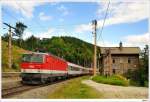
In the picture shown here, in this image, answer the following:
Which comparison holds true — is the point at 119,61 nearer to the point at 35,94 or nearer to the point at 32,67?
the point at 32,67

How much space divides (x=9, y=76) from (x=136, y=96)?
4082 millimetres

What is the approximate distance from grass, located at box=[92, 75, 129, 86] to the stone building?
9.3 inches

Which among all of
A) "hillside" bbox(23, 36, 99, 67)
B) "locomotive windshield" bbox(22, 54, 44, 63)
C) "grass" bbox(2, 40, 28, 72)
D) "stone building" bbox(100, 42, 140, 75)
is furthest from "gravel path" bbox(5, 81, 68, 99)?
"stone building" bbox(100, 42, 140, 75)

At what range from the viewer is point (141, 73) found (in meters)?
13.8

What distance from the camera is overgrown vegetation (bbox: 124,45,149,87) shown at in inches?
507

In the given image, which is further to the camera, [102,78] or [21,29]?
[102,78]

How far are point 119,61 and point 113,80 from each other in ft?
4.10

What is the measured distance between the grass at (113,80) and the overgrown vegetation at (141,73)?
9.2 inches

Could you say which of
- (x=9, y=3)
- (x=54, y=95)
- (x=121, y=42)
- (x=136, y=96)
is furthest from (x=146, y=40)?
(x=9, y=3)

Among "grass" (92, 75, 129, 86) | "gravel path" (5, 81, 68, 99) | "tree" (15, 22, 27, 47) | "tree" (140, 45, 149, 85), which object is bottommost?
"gravel path" (5, 81, 68, 99)

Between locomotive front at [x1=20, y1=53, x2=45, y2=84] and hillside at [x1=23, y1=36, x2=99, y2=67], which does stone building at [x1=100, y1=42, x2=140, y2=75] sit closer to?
hillside at [x1=23, y1=36, x2=99, y2=67]

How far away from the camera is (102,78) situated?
16.2 m

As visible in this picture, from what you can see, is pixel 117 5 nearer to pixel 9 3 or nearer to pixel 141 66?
pixel 141 66

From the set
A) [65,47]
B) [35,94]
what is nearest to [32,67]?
[65,47]
